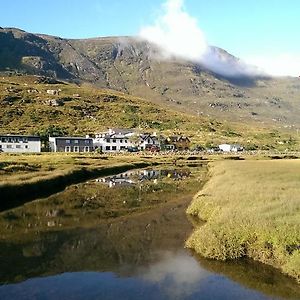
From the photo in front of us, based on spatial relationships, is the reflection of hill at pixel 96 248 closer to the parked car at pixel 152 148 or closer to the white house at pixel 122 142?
the white house at pixel 122 142

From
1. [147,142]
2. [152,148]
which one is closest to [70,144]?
[152,148]

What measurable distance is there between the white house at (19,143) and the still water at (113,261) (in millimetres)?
110374

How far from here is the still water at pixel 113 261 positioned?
2466 cm

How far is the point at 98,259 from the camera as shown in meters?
30.8

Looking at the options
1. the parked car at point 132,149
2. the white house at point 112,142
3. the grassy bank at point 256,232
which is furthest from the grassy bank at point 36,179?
the parked car at point 132,149

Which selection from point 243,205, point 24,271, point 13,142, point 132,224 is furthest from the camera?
point 13,142

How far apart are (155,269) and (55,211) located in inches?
932

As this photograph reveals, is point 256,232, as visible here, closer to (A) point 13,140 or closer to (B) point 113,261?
(B) point 113,261

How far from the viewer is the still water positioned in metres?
24.7

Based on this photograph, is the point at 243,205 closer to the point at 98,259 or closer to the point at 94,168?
the point at 98,259

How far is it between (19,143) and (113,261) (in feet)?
451

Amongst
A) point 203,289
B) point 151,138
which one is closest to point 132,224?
point 203,289

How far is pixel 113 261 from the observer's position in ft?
99.0

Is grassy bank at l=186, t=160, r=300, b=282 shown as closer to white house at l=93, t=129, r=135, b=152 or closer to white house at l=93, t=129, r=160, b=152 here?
white house at l=93, t=129, r=135, b=152
